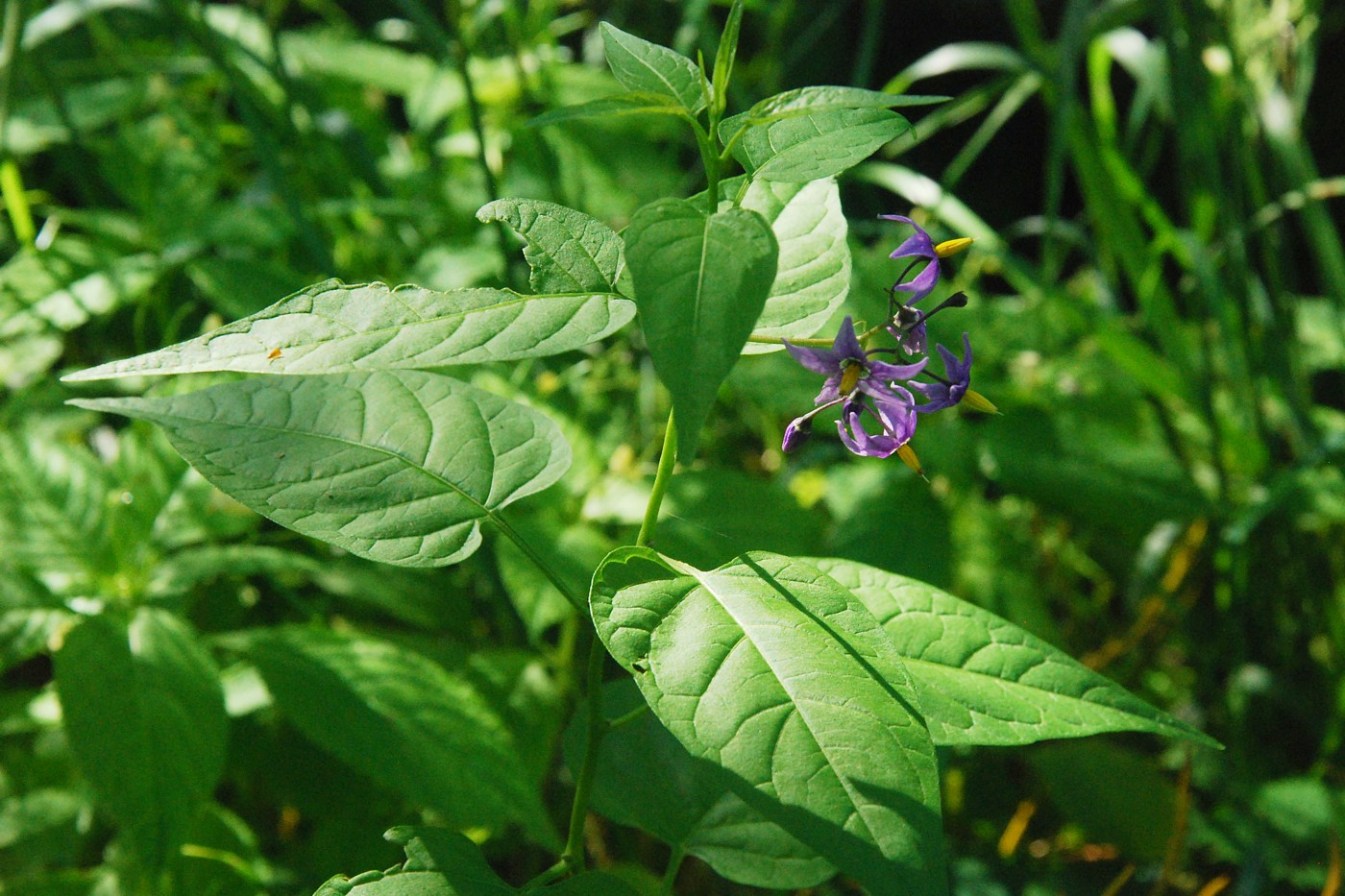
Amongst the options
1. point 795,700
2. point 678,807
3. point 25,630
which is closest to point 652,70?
point 795,700

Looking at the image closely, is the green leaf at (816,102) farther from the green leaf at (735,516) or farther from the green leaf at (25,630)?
the green leaf at (25,630)

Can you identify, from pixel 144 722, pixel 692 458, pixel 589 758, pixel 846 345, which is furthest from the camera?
pixel 144 722

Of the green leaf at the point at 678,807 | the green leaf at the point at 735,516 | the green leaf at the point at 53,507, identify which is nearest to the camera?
the green leaf at the point at 678,807

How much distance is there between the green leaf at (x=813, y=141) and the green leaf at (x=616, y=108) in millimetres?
35

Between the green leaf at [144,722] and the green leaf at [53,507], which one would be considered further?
the green leaf at [53,507]

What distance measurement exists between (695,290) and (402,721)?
0.60 m

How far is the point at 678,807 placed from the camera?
78 centimetres

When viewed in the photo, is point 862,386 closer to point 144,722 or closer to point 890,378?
point 890,378

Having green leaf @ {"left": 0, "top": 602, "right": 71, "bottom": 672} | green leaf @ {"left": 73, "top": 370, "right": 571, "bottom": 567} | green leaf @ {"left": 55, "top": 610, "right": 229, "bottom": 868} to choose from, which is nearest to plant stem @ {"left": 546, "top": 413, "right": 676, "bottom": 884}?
green leaf @ {"left": 73, "top": 370, "right": 571, "bottom": 567}

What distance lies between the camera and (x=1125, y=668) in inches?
62.6

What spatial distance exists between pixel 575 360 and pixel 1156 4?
0.93 m

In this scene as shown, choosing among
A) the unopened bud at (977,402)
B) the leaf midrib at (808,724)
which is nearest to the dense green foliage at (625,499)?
the leaf midrib at (808,724)

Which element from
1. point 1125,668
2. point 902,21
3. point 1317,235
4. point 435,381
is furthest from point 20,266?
point 902,21

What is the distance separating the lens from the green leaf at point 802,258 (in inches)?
24.9
